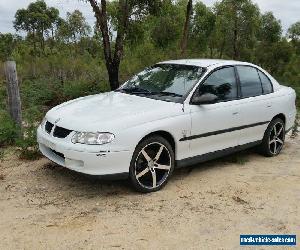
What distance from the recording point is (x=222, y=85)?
6258 mm

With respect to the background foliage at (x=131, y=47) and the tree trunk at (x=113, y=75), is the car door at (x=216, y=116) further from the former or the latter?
the tree trunk at (x=113, y=75)

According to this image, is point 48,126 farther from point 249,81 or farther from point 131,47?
point 131,47

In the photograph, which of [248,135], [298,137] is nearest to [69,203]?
[248,135]

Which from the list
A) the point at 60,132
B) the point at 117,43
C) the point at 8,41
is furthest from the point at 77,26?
the point at 60,132

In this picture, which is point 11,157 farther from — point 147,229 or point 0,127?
point 147,229

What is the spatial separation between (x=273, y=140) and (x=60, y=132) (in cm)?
369

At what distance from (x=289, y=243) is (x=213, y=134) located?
6.77 feet

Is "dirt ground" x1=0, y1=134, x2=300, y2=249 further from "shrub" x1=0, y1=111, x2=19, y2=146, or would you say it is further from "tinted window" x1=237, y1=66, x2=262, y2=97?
"tinted window" x1=237, y1=66, x2=262, y2=97

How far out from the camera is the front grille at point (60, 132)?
200 inches

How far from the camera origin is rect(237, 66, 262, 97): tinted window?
6.55 meters

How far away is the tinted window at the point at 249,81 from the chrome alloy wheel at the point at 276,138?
0.78 meters

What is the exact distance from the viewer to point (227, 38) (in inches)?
1281

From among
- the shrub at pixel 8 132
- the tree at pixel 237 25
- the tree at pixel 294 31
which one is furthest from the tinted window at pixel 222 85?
the tree at pixel 294 31

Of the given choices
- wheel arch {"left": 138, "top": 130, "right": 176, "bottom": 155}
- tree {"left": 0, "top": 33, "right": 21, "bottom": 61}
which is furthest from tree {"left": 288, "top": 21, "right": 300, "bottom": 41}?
wheel arch {"left": 138, "top": 130, "right": 176, "bottom": 155}
